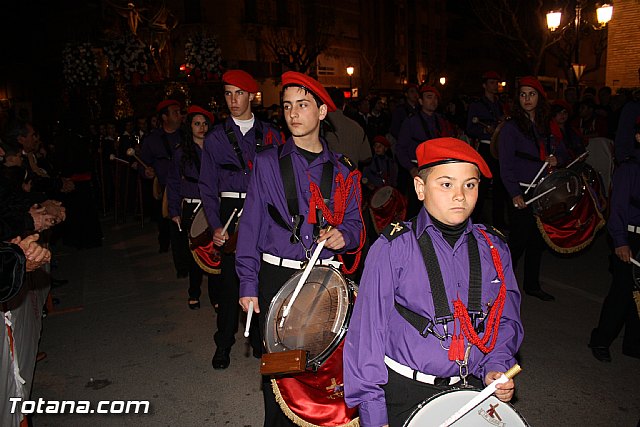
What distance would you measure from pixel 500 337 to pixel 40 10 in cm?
4556

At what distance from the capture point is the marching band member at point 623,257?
4.60 metres

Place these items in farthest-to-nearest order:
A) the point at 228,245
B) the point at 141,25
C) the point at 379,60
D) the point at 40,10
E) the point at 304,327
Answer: the point at 379,60 → the point at 40,10 → the point at 141,25 → the point at 228,245 → the point at 304,327

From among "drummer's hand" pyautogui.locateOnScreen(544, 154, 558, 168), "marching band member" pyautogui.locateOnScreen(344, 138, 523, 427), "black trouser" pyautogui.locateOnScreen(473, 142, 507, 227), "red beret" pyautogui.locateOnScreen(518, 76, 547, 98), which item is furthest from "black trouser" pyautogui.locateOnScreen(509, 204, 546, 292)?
"marching band member" pyautogui.locateOnScreen(344, 138, 523, 427)

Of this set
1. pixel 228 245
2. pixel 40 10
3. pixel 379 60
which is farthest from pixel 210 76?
pixel 379 60

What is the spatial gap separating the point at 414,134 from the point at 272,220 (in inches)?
228

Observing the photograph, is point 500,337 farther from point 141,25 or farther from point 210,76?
point 141,25

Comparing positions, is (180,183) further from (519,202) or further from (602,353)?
(602,353)

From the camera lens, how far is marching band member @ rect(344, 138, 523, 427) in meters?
2.43

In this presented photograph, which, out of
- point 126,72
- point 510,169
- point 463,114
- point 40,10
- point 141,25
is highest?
point 40,10

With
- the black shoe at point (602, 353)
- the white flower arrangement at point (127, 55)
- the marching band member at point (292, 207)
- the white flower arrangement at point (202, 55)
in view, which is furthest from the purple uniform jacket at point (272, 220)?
the white flower arrangement at point (202, 55)

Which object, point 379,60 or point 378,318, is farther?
point 379,60

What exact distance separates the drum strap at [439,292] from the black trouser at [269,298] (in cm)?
127

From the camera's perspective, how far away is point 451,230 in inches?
99.3

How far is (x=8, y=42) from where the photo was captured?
122ft
